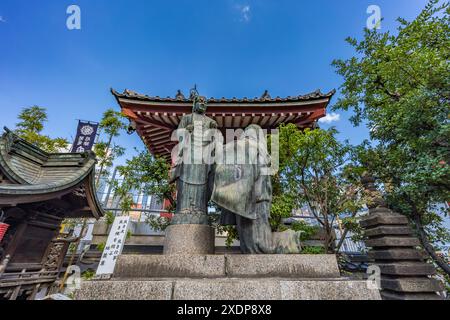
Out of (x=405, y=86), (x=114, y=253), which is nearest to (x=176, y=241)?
(x=114, y=253)

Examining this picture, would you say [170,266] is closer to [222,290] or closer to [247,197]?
[222,290]

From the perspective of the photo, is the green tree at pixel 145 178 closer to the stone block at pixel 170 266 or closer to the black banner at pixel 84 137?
the stone block at pixel 170 266

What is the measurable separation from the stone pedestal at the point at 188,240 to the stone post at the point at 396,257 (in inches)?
165

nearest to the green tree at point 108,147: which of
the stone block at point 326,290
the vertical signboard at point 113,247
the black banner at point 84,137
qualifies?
the black banner at point 84,137

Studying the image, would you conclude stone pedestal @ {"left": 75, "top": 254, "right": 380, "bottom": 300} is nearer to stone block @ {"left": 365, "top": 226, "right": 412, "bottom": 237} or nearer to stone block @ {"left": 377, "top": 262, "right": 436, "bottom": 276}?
stone block @ {"left": 377, "top": 262, "right": 436, "bottom": 276}

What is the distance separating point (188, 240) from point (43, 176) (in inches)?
257

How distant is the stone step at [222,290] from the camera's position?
219cm

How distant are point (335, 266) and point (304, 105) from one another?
6.24 m

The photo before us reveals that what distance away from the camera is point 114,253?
5.04 metres

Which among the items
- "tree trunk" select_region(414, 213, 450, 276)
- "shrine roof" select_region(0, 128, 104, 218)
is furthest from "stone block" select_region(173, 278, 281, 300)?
"tree trunk" select_region(414, 213, 450, 276)

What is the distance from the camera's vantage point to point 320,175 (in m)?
5.74

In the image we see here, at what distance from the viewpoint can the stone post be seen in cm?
414

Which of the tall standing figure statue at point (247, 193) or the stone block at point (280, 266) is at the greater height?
the tall standing figure statue at point (247, 193)

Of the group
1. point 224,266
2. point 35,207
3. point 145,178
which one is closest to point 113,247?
point 145,178
